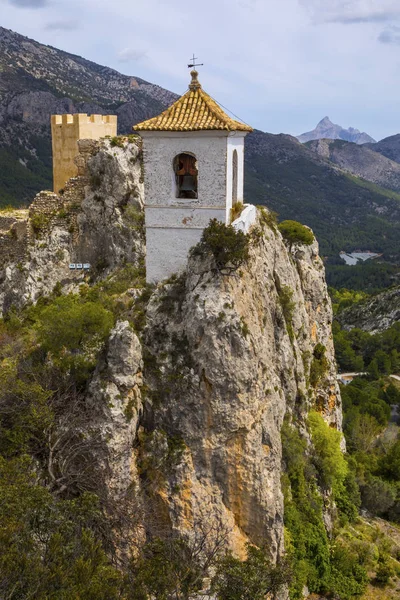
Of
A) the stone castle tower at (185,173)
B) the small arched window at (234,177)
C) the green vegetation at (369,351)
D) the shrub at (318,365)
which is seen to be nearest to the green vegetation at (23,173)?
the green vegetation at (369,351)

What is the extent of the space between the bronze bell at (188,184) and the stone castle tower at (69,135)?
10216 mm

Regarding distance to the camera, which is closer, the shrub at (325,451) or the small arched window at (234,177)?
the small arched window at (234,177)

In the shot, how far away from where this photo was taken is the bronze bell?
22547 mm

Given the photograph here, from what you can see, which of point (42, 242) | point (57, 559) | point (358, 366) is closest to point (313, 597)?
point (57, 559)

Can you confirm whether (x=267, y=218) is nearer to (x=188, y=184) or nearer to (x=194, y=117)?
(x=188, y=184)

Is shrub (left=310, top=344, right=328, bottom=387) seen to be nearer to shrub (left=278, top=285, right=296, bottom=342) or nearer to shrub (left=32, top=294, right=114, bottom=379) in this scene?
shrub (left=278, top=285, right=296, bottom=342)

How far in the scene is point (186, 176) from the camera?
73.9 feet

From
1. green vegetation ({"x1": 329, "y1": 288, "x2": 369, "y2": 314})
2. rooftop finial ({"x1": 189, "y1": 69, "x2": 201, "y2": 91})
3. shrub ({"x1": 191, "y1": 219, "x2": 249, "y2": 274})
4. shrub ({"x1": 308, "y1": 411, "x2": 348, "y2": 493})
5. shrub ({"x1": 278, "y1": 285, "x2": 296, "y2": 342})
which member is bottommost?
green vegetation ({"x1": 329, "y1": 288, "x2": 369, "y2": 314})

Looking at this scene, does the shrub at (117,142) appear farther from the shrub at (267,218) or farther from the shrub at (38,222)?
the shrub at (267,218)

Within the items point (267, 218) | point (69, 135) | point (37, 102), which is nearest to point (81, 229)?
point (69, 135)

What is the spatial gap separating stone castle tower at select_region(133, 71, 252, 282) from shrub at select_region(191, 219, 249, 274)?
1.10m

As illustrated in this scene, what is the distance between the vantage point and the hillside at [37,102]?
9831cm

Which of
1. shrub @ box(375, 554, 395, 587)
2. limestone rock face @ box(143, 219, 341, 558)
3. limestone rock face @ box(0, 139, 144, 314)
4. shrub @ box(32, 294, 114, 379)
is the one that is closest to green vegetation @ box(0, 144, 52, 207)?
limestone rock face @ box(0, 139, 144, 314)

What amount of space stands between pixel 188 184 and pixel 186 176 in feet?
1.11
